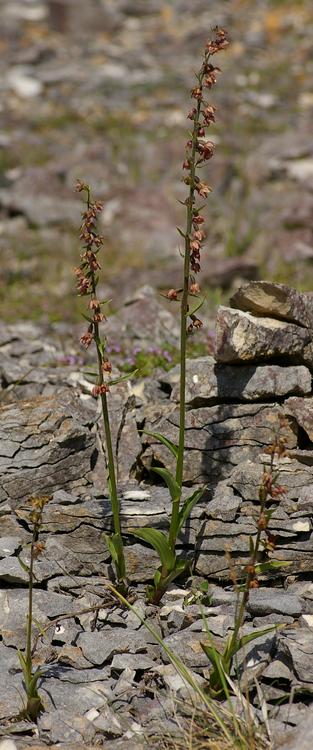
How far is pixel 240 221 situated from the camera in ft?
45.8

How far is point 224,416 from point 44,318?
16.3 ft

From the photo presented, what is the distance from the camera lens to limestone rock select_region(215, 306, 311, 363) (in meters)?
5.91

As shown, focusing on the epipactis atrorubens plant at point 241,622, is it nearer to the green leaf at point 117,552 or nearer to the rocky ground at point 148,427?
the rocky ground at point 148,427

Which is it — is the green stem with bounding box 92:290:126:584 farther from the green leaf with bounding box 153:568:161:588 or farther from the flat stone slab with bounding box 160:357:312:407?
the flat stone slab with bounding box 160:357:312:407

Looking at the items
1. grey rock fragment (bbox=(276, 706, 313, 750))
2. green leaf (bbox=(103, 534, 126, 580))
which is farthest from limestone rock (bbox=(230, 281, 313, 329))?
grey rock fragment (bbox=(276, 706, 313, 750))

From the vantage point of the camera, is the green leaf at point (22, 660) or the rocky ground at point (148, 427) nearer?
the green leaf at point (22, 660)

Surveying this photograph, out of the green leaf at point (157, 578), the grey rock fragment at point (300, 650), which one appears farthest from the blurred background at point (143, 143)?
the grey rock fragment at point (300, 650)

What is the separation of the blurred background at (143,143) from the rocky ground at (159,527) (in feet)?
12.8

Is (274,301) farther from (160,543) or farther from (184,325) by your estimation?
(160,543)

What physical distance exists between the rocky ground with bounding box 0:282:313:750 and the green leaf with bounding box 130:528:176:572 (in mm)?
253

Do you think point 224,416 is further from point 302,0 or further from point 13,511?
point 302,0

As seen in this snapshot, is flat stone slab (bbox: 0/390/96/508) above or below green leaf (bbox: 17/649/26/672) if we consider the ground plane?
above

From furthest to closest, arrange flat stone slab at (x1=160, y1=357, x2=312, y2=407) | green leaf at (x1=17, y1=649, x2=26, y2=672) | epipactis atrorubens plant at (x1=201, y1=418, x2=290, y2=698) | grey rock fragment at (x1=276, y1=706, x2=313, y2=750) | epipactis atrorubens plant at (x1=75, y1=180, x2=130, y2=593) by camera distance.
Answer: flat stone slab at (x1=160, y1=357, x2=312, y2=407), epipactis atrorubens plant at (x1=75, y1=180, x2=130, y2=593), green leaf at (x1=17, y1=649, x2=26, y2=672), epipactis atrorubens plant at (x1=201, y1=418, x2=290, y2=698), grey rock fragment at (x1=276, y1=706, x2=313, y2=750)

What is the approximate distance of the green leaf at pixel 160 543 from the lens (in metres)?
5.04
